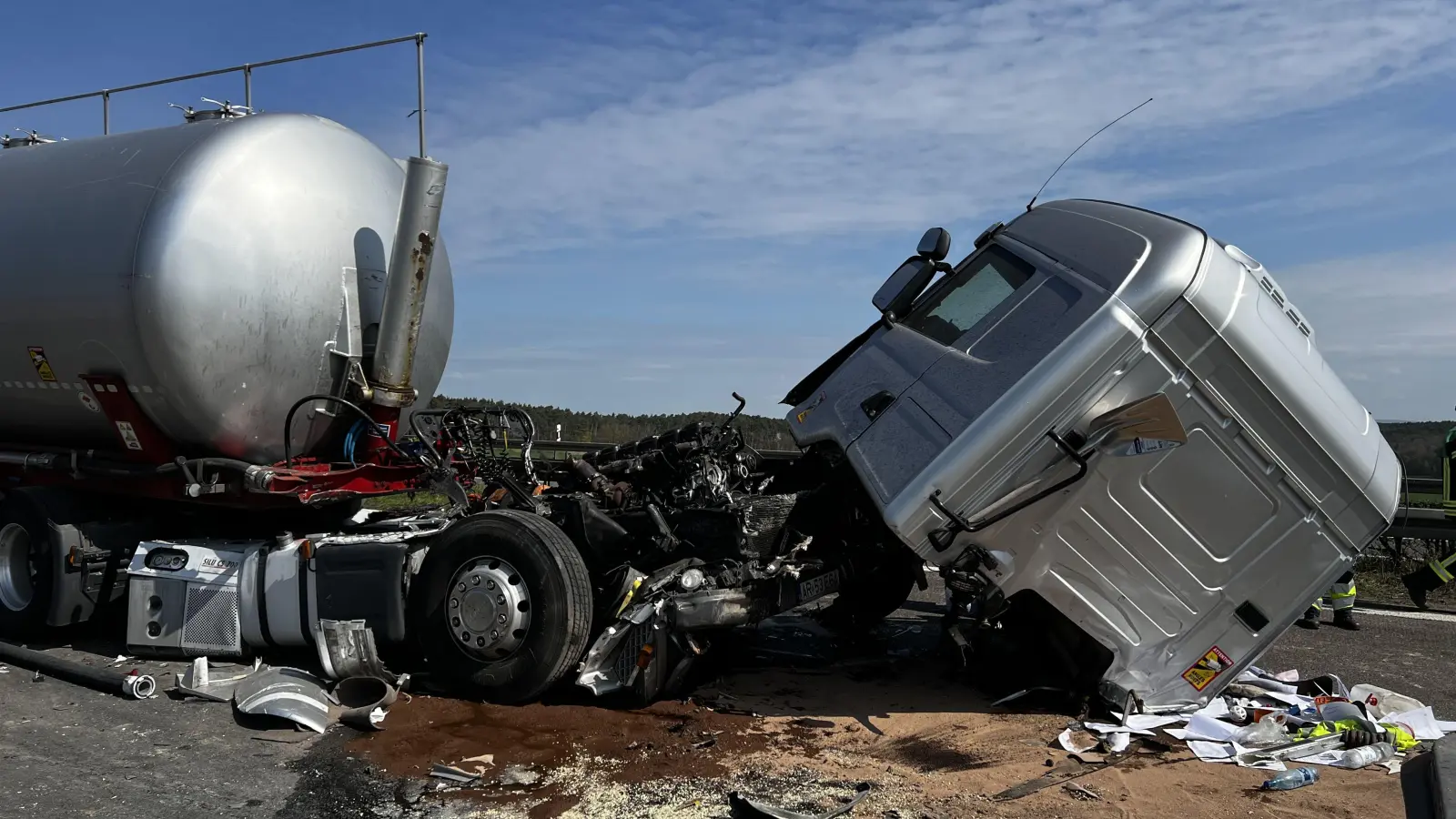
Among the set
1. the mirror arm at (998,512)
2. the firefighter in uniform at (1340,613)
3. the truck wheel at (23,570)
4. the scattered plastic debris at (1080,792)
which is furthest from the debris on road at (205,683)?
the firefighter in uniform at (1340,613)

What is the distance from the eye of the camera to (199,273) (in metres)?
6.35

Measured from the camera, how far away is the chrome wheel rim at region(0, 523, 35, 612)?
24.2 ft

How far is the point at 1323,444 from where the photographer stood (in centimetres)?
466

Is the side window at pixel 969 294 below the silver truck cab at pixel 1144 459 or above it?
above

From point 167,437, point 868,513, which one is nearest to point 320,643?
point 167,437

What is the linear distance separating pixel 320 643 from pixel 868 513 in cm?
312

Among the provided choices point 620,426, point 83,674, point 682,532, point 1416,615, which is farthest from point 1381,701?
point 620,426

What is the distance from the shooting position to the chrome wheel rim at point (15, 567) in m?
7.37

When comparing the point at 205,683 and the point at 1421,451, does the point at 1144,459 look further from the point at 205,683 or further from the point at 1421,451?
the point at 1421,451

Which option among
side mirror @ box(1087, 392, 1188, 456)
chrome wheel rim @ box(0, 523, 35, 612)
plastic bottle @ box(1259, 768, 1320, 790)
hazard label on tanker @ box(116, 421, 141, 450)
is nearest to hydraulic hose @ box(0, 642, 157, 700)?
chrome wheel rim @ box(0, 523, 35, 612)

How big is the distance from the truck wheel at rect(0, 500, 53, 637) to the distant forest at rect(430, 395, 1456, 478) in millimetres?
2711

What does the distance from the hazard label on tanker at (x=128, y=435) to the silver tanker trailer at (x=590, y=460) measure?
97 mm

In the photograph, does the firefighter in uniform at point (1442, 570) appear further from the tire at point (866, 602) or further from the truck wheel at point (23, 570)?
the truck wheel at point (23, 570)

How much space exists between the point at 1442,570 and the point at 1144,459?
16.4 ft
